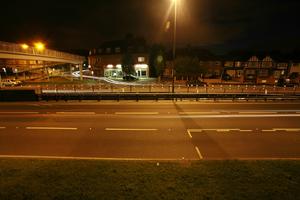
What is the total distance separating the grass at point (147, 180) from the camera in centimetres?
613

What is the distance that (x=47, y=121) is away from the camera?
608 inches

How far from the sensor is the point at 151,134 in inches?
491

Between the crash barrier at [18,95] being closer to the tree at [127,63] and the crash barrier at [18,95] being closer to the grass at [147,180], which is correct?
the grass at [147,180]

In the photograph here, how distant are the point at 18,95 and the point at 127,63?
3511 centimetres

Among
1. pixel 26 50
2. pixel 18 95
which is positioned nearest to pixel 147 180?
pixel 18 95

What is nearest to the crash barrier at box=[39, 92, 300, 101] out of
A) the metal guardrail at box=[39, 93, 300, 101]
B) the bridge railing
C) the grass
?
the metal guardrail at box=[39, 93, 300, 101]

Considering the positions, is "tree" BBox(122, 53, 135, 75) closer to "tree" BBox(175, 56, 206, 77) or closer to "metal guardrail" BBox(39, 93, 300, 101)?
"tree" BBox(175, 56, 206, 77)

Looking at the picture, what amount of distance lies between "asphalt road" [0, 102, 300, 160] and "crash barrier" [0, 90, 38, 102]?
6.01 metres

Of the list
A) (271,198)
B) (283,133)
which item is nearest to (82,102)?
(283,133)

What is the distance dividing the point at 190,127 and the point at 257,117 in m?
6.17

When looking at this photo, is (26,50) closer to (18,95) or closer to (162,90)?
(18,95)

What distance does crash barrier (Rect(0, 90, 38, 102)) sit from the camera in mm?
24731

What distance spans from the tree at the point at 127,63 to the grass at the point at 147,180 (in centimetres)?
5065

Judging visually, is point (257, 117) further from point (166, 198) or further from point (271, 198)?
point (166, 198)
